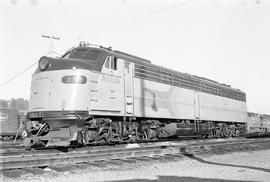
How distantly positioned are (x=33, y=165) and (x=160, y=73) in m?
10.2

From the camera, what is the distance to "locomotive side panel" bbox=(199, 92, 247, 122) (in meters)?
21.4

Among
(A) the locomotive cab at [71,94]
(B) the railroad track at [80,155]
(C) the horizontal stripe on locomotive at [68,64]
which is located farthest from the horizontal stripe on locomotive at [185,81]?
(B) the railroad track at [80,155]

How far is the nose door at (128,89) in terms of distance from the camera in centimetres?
1381

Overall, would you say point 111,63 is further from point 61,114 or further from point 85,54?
point 61,114

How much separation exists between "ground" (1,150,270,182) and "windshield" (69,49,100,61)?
4.98m

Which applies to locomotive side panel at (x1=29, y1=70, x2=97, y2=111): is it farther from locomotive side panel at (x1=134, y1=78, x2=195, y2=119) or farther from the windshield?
locomotive side panel at (x1=134, y1=78, x2=195, y2=119)

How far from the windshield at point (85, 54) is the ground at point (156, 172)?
16.3 ft

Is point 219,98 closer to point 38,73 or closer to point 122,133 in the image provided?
point 122,133

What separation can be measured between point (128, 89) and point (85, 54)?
7.68ft

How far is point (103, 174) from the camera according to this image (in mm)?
7703

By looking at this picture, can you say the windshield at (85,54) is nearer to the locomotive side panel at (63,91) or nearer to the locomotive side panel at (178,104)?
the locomotive side panel at (63,91)

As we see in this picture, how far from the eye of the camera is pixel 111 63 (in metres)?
13.4

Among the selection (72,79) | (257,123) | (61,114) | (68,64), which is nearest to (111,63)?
(68,64)

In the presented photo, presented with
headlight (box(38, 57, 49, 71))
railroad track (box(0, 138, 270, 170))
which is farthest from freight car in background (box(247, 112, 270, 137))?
headlight (box(38, 57, 49, 71))
